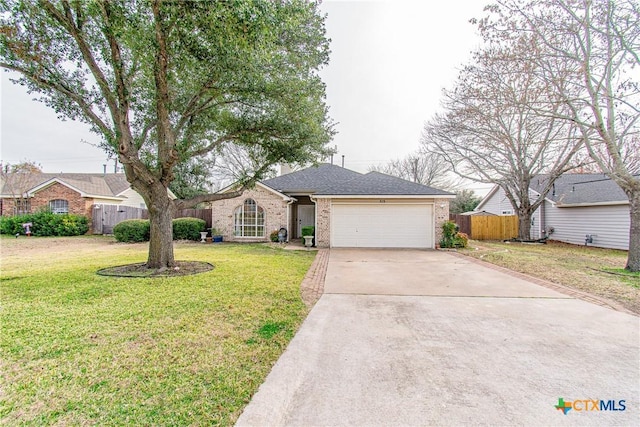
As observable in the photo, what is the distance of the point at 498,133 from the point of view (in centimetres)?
1467

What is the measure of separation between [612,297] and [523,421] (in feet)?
17.6

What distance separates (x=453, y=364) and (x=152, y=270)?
23.2ft

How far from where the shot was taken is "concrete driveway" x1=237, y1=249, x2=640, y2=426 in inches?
88.4

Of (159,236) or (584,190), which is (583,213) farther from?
(159,236)

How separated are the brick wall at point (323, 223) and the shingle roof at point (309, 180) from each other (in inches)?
91.0

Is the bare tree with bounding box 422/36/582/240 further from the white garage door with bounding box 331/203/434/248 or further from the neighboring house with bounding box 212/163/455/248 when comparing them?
the white garage door with bounding box 331/203/434/248

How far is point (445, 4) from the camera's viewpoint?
7.68 metres

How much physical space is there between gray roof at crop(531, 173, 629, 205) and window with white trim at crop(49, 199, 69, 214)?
30.9 m

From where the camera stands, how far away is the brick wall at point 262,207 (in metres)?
14.6

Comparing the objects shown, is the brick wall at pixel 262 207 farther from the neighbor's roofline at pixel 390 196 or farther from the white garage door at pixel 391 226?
the white garage door at pixel 391 226

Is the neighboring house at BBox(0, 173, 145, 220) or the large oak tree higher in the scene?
the large oak tree

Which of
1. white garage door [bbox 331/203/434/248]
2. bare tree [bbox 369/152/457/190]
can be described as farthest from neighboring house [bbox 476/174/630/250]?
bare tree [bbox 369/152/457/190]

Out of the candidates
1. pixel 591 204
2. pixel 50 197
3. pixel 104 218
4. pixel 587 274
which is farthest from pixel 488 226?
pixel 50 197

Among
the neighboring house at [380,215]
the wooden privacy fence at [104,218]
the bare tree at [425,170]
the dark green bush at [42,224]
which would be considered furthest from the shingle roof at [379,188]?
the bare tree at [425,170]
